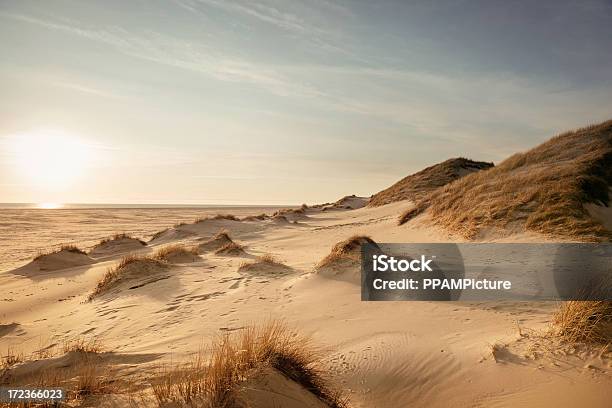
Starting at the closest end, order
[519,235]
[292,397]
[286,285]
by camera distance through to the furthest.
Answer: [292,397] < [286,285] < [519,235]

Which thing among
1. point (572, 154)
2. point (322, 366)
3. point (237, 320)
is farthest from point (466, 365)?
point (572, 154)

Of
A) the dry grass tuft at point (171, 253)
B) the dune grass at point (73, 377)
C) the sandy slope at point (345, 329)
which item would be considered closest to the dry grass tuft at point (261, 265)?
the sandy slope at point (345, 329)

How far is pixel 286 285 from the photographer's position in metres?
8.77

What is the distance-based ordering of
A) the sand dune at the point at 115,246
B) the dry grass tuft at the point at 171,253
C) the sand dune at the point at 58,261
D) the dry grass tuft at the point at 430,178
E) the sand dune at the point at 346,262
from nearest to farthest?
1. the sand dune at the point at 346,262
2. the dry grass tuft at the point at 171,253
3. the sand dune at the point at 58,261
4. the sand dune at the point at 115,246
5. the dry grass tuft at the point at 430,178

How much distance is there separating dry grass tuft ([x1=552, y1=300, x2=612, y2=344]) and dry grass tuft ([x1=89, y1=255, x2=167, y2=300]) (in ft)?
31.6

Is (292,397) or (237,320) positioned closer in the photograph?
(292,397)

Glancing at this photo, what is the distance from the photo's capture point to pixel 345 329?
5.82 m

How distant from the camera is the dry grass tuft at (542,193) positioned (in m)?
10.2

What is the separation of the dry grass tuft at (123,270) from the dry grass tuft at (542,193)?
9.29 meters

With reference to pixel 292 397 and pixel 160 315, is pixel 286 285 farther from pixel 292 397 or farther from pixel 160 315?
pixel 292 397

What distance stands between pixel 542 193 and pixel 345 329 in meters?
9.29

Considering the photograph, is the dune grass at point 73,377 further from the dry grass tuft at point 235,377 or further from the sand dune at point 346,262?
the sand dune at point 346,262

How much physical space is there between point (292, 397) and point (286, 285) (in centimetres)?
576

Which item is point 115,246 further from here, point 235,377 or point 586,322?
point 586,322
